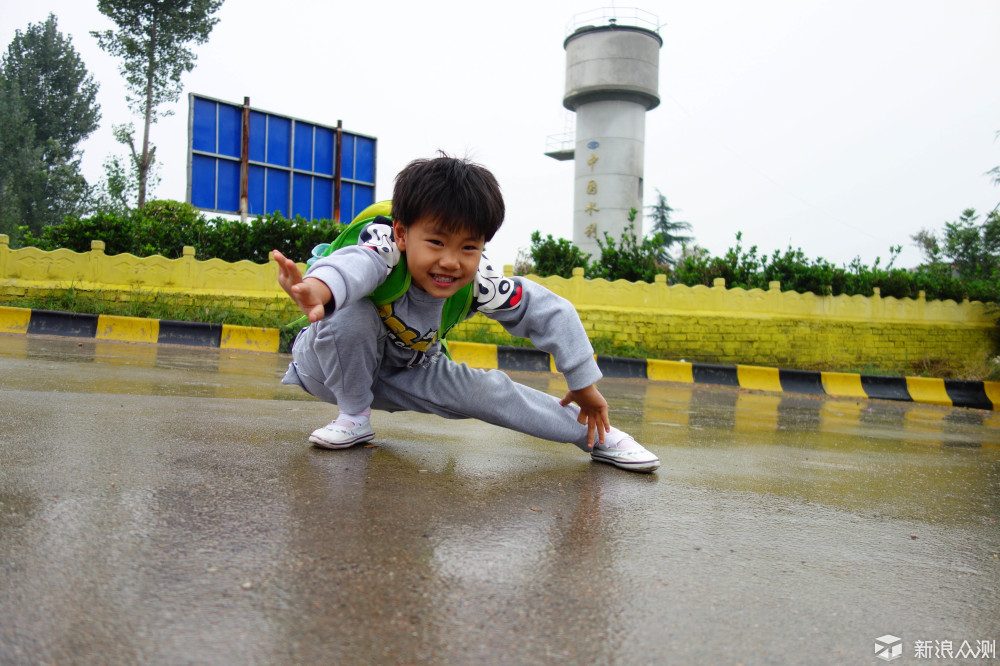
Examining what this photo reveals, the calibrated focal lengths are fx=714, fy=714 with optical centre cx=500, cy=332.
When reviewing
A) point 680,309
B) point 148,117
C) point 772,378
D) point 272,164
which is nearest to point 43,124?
point 148,117

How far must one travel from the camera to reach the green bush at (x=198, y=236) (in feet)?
35.7

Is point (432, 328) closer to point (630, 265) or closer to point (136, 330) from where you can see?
point (136, 330)

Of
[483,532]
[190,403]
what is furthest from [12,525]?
[190,403]

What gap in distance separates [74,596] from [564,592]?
0.83m

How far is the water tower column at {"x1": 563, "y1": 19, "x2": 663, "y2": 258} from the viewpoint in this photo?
2534cm

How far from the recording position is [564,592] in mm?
1334

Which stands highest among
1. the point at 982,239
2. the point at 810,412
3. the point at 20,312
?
the point at 982,239

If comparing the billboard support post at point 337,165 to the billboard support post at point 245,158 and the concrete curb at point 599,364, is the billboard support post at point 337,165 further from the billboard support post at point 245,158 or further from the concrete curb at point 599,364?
the concrete curb at point 599,364

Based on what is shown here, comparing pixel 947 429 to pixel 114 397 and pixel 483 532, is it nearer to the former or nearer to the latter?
pixel 483 532

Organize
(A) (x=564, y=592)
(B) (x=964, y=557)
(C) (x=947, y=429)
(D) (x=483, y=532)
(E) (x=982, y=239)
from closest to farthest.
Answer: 1. (A) (x=564, y=592)
2. (D) (x=483, y=532)
3. (B) (x=964, y=557)
4. (C) (x=947, y=429)
5. (E) (x=982, y=239)

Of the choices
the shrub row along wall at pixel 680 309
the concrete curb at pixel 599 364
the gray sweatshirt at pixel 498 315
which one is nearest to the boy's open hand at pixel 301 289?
the gray sweatshirt at pixel 498 315

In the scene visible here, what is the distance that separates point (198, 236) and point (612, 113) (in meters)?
18.0

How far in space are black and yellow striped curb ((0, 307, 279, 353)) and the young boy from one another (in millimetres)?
6244

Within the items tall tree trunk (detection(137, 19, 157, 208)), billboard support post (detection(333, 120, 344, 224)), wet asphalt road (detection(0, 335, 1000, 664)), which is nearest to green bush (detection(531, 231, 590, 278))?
billboard support post (detection(333, 120, 344, 224))
